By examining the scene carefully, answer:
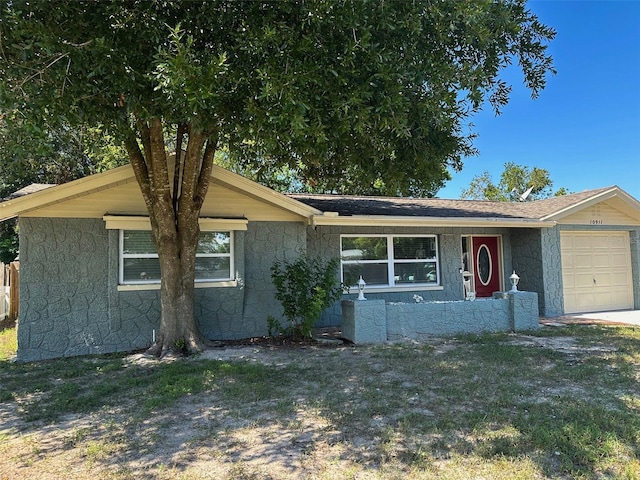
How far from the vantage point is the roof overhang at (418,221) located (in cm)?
1009

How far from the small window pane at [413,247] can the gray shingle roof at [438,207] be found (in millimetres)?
808

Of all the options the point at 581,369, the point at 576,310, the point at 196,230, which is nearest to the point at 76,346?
the point at 196,230

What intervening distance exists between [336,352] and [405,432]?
3.64 m

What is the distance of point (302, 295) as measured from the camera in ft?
→ 28.5

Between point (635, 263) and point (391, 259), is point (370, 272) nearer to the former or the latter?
point (391, 259)

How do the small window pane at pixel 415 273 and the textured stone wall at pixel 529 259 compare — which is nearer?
the small window pane at pixel 415 273

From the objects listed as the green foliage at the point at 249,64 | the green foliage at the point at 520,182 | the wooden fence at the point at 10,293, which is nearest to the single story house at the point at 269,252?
the green foliage at the point at 249,64

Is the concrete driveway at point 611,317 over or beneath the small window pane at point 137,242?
beneath

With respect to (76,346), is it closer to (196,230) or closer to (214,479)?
(196,230)

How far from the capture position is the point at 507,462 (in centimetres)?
368

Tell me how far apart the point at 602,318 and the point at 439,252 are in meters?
4.55

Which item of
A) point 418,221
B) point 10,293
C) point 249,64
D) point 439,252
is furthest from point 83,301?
point 439,252

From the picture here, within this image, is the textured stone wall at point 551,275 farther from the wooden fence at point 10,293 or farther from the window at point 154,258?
the wooden fence at point 10,293

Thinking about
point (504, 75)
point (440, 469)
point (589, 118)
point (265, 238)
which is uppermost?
point (589, 118)
